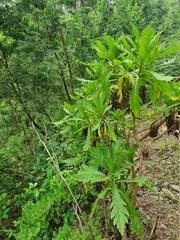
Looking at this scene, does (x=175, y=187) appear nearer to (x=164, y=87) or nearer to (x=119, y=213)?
(x=119, y=213)

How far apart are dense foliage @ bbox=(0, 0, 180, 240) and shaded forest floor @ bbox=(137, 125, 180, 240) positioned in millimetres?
229

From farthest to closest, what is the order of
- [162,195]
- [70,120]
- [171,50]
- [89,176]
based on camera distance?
[162,195]
[70,120]
[89,176]
[171,50]

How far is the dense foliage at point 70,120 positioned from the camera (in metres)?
1.15

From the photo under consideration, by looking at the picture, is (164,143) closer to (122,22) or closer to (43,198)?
(43,198)

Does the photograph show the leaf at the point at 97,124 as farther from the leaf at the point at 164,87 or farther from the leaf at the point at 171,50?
the leaf at the point at 171,50

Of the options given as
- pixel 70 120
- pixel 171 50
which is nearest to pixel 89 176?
pixel 70 120

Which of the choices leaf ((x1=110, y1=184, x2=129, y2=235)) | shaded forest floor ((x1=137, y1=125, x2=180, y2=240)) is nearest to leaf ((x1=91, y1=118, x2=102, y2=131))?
leaf ((x1=110, y1=184, x2=129, y2=235))

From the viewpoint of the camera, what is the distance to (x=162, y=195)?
238 centimetres

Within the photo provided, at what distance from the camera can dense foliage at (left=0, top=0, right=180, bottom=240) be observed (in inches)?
45.3

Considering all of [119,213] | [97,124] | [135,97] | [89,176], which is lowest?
[119,213]

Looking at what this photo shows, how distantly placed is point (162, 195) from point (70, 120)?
179 centimetres

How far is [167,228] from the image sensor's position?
78.2 inches

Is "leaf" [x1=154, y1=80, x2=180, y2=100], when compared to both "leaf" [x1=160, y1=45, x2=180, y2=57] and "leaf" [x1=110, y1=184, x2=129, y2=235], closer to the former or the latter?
"leaf" [x1=160, y1=45, x2=180, y2=57]

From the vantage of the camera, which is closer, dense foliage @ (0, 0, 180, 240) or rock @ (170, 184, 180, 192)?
dense foliage @ (0, 0, 180, 240)
